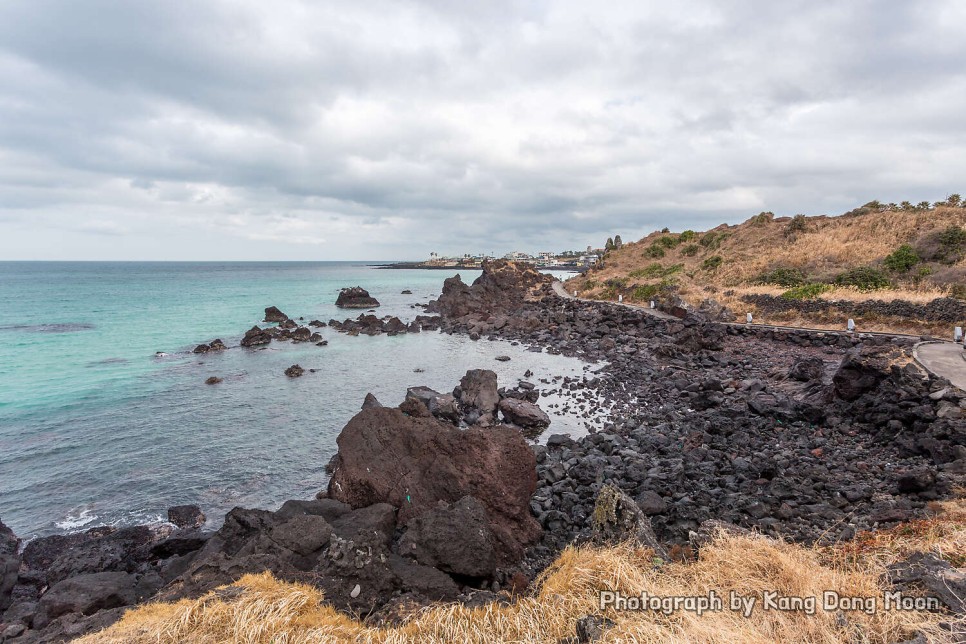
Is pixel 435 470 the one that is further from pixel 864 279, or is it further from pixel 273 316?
pixel 273 316

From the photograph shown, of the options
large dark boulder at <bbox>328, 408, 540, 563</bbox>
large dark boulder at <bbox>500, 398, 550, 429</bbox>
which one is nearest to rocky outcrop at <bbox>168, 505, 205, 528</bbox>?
large dark boulder at <bbox>328, 408, 540, 563</bbox>

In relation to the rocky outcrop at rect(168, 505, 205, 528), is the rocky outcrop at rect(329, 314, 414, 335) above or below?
above

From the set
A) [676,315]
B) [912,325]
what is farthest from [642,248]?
[912,325]

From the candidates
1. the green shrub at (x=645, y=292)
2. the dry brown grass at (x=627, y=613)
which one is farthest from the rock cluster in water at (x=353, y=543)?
the green shrub at (x=645, y=292)

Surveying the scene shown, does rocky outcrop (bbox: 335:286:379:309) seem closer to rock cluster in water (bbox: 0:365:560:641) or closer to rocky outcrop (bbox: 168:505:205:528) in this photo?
rocky outcrop (bbox: 168:505:205:528)

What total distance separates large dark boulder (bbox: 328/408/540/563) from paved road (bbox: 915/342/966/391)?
16.4 m

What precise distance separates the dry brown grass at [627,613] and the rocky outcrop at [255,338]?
38.6 metres

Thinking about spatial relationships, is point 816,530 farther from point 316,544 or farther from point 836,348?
point 836,348

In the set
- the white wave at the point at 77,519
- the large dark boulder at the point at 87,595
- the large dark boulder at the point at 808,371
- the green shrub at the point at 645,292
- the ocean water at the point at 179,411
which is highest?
Answer: the green shrub at the point at 645,292

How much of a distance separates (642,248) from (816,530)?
7781 centimetres

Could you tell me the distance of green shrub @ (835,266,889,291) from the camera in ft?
112

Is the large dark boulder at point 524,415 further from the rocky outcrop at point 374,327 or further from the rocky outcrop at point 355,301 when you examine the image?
the rocky outcrop at point 355,301

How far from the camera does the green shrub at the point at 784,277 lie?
1569 inches

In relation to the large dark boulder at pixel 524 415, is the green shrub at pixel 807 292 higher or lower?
higher
